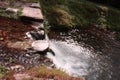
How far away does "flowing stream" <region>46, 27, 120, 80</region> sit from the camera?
1189cm

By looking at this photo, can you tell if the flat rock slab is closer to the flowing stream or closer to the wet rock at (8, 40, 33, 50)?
the flowing stream

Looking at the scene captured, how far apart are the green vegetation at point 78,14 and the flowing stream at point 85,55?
3.79 feet

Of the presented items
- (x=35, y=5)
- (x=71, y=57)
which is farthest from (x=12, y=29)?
(x=35, y=5)

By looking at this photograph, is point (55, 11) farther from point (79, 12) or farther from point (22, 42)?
point (22, 42)

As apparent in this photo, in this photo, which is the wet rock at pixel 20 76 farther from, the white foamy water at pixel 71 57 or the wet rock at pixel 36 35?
the wet rock at pixel 36 35

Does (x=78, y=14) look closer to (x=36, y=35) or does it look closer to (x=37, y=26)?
(x=37, y=26)

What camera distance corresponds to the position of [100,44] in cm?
1552

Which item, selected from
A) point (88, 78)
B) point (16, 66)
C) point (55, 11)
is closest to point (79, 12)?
point (55, 11)

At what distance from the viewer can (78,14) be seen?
60.8ft

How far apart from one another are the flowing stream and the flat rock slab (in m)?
1.28

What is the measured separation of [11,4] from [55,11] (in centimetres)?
292

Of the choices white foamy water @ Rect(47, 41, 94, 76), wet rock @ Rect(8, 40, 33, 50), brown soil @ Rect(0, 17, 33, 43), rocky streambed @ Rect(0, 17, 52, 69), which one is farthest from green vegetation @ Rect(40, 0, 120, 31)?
wet rock @ Rect(8, 40, 33, 50)

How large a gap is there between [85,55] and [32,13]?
171 inches

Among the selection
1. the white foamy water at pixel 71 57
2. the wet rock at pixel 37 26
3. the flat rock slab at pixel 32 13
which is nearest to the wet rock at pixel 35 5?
the flat rock slab at pixel 32 13
